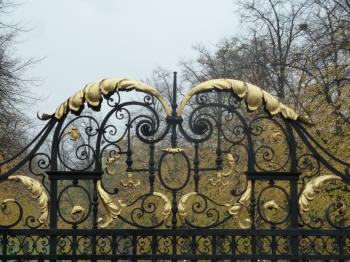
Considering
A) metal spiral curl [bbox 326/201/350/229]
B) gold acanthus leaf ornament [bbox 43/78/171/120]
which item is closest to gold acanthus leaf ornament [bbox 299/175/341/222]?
metal spiral curl [bbox 326/201/350/229]

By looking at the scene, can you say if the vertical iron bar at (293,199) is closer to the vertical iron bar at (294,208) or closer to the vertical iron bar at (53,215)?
the vertical iron bar at (294,208)

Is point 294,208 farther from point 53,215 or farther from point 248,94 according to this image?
point 53,215

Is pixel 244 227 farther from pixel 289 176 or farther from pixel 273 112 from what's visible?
pixel 273 112

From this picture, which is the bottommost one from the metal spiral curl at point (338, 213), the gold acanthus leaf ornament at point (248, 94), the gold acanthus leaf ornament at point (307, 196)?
the metal spiral curl at point (338, 213)

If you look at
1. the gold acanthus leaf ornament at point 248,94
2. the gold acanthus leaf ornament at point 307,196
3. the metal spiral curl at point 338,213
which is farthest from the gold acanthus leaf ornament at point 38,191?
the metal spiral curl at point 338,213

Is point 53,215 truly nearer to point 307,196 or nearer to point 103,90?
point 103,90

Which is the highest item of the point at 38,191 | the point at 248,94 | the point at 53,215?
the point at 248,94

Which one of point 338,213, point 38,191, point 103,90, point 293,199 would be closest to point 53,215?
point 38,191

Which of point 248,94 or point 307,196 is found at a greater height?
point 248,94

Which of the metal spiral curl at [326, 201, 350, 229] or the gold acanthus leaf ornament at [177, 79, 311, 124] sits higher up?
the gold acanthus leaf ornament at [177, 79, 311, 124]

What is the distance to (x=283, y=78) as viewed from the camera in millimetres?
17109

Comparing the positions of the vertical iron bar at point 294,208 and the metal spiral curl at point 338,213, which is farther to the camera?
the vertical iron bar at point 294,208

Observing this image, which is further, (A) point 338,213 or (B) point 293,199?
(A) point 338,213

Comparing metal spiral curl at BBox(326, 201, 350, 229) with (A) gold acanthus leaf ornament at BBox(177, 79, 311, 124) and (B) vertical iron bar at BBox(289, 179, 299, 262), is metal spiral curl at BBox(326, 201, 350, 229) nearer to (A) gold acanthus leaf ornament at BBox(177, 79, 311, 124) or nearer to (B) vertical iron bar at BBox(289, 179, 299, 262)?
(B) vertical iron bar at BBox(289, 179, 299, 262)
